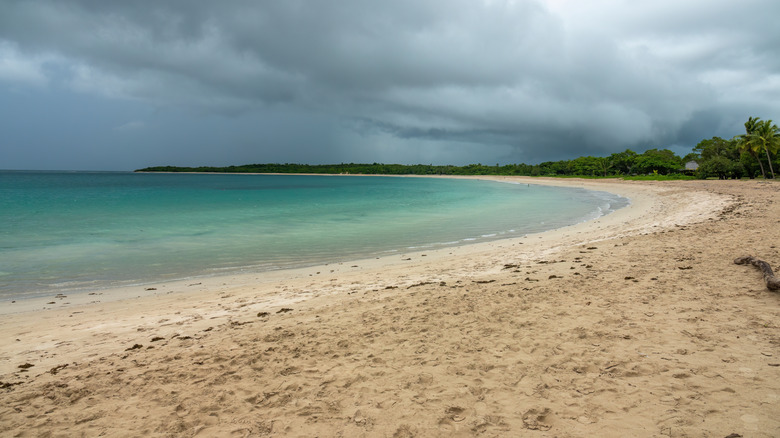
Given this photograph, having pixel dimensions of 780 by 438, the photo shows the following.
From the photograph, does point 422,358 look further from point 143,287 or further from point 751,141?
point 751,141

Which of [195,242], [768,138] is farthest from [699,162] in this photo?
[195,242]

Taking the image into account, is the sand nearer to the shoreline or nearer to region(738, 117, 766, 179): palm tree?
the shoreline

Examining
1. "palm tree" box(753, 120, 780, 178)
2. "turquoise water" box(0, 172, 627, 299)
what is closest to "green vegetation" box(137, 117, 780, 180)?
"palm tree" box(753, 120, 780, 178)

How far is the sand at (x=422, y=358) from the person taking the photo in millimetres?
3863

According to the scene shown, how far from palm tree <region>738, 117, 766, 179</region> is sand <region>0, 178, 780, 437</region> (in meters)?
68.0

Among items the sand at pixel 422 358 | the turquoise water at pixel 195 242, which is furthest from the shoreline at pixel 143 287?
the turquoise water at pixel 195 242

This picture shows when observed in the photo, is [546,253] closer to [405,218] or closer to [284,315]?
[284,315]

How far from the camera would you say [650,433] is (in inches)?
135

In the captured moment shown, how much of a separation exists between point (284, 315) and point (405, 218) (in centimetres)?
2083

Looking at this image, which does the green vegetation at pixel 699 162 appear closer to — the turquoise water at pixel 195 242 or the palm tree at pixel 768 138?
the palm tree at pixel 768 138

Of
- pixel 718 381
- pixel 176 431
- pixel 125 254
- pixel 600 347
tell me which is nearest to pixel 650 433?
pixel 718 381

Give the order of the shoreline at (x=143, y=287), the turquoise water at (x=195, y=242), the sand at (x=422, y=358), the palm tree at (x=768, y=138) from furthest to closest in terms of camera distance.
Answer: the palm tree at (x=768, y=138) < the turquoise water at (x=195, y=242) < the shoreline at (x=143, y=287) < the sand at (x=422, y=358)

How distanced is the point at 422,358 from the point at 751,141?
76894 millimetres

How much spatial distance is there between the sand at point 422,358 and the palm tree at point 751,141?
68.0m
